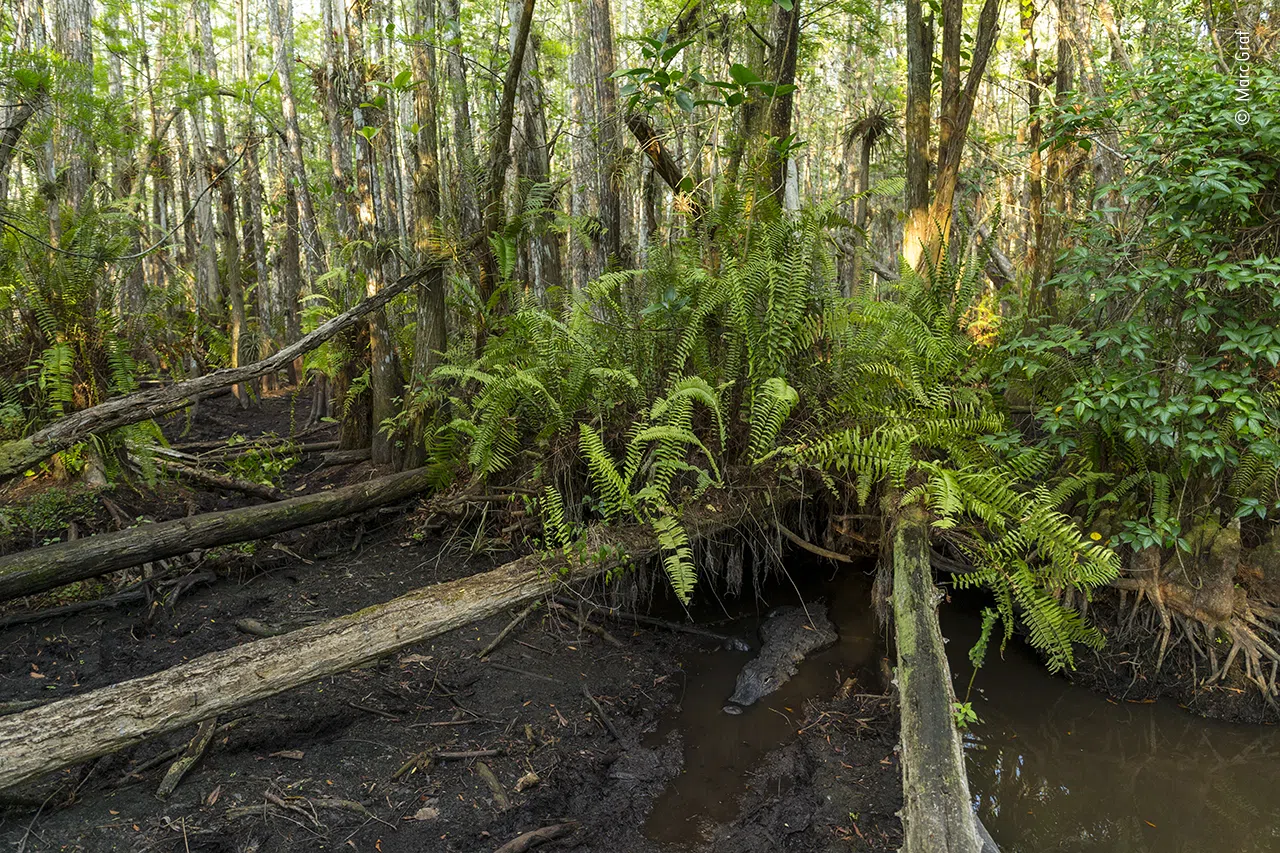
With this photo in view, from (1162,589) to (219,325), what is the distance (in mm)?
15849

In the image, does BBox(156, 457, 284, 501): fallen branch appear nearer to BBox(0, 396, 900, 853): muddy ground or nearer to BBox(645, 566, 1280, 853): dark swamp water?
BBox(0, 396, 900, 853): muddy ground

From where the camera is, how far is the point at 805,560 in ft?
19.8

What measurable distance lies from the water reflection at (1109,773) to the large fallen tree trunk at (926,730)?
97cm

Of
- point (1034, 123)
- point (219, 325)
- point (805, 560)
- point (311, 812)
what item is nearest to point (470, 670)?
point (311, 812)

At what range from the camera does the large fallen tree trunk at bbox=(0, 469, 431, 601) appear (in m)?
4.40

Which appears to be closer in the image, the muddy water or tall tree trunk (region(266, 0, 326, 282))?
the muddy water

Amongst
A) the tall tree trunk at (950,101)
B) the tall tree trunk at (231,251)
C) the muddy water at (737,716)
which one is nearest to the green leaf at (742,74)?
the tall tree trunk at (950,101)

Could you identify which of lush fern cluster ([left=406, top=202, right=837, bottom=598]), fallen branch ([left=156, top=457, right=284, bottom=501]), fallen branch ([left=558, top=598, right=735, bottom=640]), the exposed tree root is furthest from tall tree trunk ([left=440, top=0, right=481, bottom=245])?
the exposed tree root

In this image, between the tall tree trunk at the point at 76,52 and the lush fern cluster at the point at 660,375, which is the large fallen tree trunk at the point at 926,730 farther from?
the tall tree trunk at the point at 76,52

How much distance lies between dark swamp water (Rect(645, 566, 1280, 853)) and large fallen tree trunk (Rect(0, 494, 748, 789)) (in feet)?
3.87

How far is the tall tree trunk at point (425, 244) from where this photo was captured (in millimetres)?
6348

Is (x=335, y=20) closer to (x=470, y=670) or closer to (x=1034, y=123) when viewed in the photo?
(x=470, y=670)

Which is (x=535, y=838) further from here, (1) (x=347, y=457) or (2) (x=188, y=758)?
(1) (x=347, y=457)

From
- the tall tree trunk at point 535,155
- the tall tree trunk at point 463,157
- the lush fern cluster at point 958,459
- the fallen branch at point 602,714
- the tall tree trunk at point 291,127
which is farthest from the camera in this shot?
the tall tree trunk at point 291,127
